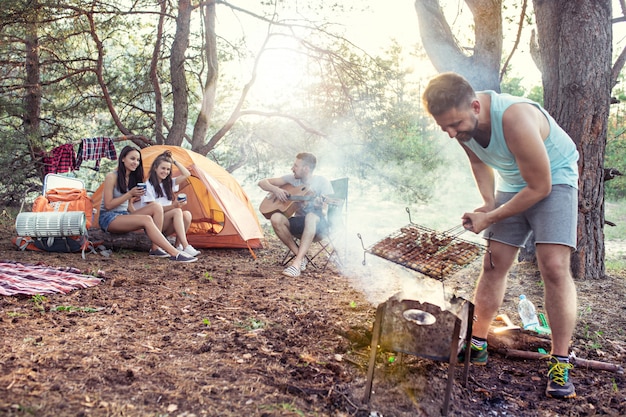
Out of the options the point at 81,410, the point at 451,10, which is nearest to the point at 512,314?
the point at 81,410

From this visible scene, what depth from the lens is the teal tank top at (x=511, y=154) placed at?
8.07 ft

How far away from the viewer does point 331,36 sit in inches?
357

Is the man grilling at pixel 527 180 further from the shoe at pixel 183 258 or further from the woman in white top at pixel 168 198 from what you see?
the woman in white top at pixel 168 198

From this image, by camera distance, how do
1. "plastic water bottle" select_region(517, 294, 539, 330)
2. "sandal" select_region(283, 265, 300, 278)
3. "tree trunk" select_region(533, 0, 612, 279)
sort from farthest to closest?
"sandal" select_region(283, 265, 300, 278) < "tree trunk" select_region(533, 0, 612, 279) < "plastic water bottle" select_region(517, 294, 539, 330)

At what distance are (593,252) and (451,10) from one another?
4427 mm

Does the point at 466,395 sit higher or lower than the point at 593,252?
lower

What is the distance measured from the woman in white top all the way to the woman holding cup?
0.15 metres

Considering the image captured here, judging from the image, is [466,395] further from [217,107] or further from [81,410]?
[217,107]

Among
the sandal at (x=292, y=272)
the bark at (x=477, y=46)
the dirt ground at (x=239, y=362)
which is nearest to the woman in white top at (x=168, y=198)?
the sandal at (x=292, y=272)

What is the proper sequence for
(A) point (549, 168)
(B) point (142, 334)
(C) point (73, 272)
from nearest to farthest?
(A) point (549, 168) → (B) point (142, 334) → (C) point (73, 272)

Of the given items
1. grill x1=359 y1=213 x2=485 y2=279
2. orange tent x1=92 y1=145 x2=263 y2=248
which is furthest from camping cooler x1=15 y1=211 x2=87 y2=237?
grill x1=359 y1=213 x2=485 y2=279

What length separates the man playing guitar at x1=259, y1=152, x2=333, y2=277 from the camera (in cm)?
551

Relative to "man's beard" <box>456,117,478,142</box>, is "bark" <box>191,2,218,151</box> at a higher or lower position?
higher

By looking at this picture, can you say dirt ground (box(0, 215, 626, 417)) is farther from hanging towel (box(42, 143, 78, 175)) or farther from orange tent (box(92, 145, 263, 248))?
hanging towel (box(42, 143, 78, 175))
